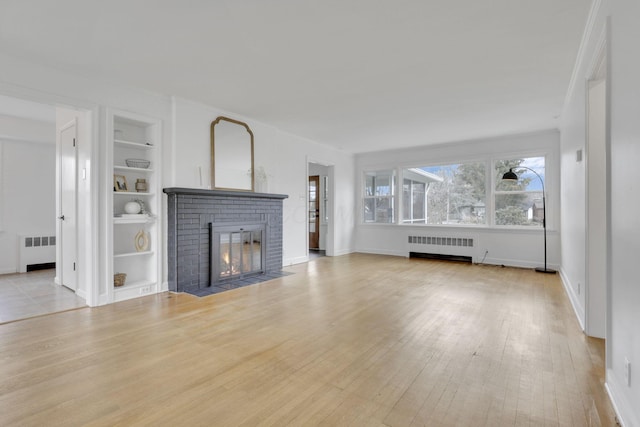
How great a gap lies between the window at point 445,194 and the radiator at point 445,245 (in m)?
0.39

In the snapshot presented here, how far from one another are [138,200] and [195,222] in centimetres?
75

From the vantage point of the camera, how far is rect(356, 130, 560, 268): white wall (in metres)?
5.72

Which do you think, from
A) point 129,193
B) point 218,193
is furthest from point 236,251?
point 129,193

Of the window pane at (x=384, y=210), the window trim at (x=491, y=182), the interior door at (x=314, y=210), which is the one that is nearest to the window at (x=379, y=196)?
the window pane at (x=384, y=210)

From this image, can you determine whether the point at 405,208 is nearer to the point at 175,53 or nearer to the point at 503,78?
the point at 503,78

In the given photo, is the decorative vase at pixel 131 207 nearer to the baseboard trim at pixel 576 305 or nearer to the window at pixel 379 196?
the baseboard trim at pixel 576 305

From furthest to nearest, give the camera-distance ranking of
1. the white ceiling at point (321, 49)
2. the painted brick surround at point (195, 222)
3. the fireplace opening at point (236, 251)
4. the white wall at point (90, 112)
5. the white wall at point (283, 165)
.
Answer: the fireplace opening at point (236, 251) < the white wall at point (283, 165) < the painted brick surround at point (195, 222) < the white wall at point (90, 112) < the white ceiling at point (321, 49)

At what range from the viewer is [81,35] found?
271 centimetres

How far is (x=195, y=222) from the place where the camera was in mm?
4336

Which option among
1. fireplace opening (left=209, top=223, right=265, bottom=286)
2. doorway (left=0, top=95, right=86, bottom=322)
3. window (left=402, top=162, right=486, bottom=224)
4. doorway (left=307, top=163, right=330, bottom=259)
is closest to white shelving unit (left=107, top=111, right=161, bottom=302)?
fireplace opening (left=209, top=223, right=265, bottom=286)

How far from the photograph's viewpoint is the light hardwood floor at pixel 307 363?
170 centimetres

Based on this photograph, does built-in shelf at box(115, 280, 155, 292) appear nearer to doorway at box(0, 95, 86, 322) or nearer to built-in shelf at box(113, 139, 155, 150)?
doorway at box(0, 95, 86, 322)

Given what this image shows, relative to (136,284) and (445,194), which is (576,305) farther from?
(136,284)

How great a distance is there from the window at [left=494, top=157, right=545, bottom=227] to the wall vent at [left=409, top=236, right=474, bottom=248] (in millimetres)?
669
